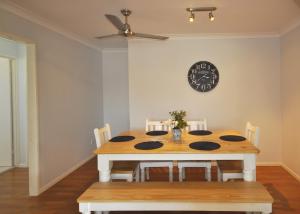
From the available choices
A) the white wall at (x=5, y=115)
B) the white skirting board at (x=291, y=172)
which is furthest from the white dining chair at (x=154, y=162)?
the white wall at (x=5, y=115)

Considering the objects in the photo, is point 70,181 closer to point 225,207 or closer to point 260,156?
point 225,207

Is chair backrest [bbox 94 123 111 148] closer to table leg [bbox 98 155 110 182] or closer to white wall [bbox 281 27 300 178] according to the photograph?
table leg [bbox 98 155 110 182]

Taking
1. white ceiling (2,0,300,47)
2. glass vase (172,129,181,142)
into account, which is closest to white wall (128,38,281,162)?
white ceiling (2,0,300,47)

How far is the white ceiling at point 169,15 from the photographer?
2.73 meters

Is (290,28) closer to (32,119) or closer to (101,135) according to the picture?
(101,135)

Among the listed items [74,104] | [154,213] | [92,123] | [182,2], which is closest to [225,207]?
[154,213]

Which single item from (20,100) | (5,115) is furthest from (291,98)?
(5,115)

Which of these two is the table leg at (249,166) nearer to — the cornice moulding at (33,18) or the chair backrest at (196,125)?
the chair backrest at (196,125)

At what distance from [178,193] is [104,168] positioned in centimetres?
78

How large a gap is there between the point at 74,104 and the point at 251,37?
10.8ft

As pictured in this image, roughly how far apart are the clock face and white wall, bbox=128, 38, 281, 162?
0.08 metres

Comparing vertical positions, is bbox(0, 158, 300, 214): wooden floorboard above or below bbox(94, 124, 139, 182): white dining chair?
below

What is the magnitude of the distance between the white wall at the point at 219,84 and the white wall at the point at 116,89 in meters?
1.33

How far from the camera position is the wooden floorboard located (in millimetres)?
2773
